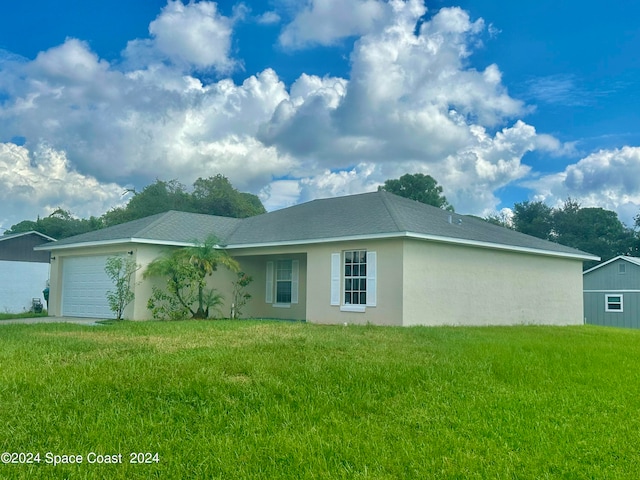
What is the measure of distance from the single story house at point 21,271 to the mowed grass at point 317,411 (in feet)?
70.7

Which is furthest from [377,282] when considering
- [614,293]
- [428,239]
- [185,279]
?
[614,293]

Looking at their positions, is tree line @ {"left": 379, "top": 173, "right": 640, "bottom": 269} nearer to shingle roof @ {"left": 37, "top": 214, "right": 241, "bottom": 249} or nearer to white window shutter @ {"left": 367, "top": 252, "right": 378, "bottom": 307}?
shingle roof @ {"left": 37, "top": 214, "right": 241, "bottom": 249}

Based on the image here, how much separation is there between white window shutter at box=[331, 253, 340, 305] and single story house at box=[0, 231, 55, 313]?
60.7ft

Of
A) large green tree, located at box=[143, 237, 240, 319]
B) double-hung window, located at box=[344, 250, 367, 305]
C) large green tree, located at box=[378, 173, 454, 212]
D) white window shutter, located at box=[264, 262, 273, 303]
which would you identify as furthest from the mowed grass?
large green tree, located at box=[378, 173, 454, 212]

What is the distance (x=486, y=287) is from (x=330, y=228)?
16.8ft

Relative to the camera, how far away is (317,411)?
5.63 metres

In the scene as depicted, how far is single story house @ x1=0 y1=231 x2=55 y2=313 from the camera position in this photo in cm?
2772

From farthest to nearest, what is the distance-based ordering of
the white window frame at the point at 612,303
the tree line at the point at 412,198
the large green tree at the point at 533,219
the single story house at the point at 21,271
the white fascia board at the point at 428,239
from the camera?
the large green tree at the point at 533,219 < the tree line at the point at 412,198 < the white window frame at the point at 612,303 < the single story house at the point at 21,271 < the white fascia board at the point at 428,239

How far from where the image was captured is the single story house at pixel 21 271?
1091 inches

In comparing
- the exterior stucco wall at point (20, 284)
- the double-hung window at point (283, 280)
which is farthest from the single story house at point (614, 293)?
the exterior stucco wall at point (20, 284)

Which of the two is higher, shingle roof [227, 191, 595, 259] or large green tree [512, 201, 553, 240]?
large green tree [512, 201, 553, 240]

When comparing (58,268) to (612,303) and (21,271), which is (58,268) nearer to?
(21,271)

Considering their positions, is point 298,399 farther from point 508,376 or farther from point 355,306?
point 355,306

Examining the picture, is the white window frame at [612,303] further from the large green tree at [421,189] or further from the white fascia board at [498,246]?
the large green tree at [421,189]
